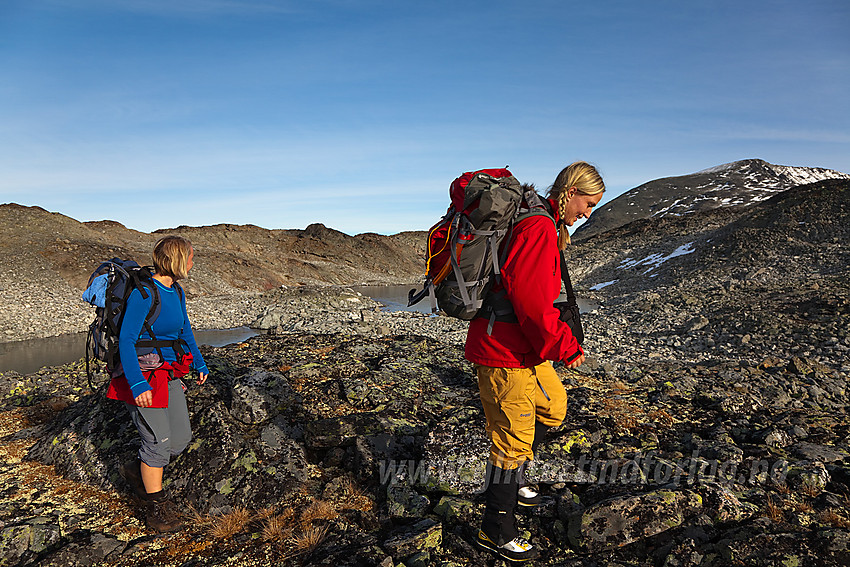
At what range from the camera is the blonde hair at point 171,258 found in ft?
13.3

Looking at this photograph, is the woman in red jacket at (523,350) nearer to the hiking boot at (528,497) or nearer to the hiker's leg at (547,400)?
the hiker's leg at (547,400)

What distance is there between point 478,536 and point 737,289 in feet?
83.8

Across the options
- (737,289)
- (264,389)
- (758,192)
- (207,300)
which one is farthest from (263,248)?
(758,192)

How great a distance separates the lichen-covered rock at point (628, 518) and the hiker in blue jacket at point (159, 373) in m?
3.48

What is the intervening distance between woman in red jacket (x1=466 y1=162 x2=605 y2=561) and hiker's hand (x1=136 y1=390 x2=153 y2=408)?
2.60 m

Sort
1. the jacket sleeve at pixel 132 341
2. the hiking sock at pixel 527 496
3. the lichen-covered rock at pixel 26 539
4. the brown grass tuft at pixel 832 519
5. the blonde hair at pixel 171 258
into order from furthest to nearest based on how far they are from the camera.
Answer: the hiking sock at pixel 527 496 → the blonde hair at pixel 171 258 → the lichen-covered rock at pixel 26 539 → the jacket sleeve at pixel 132 341 → the brown grass tuft at pixel 832 519

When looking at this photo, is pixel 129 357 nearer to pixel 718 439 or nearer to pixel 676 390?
pixel 718 439

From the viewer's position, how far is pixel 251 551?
12.9ft

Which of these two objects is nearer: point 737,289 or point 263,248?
point 737,289

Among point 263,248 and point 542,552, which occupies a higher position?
point 263,248

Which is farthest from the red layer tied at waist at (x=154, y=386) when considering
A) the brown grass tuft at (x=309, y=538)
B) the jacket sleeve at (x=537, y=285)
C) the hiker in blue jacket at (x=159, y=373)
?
the jacket sleeve at (x=537, y=285)

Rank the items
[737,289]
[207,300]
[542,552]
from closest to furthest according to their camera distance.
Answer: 1. [542,552]
2. [737,289]
3. [207,300]

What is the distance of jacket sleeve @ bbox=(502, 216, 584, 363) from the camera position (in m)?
3.07

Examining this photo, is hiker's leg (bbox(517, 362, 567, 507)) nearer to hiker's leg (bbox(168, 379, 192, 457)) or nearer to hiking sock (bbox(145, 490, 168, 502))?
hiker's leg (bbox(168, 379, 192, 457))
